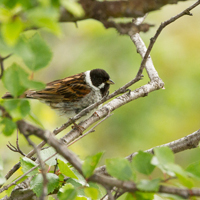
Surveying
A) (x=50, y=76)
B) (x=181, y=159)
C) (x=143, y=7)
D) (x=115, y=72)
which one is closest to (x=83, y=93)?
(x=143, y=7)

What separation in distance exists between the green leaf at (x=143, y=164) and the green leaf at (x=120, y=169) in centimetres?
6

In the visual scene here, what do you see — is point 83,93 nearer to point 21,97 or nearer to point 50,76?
point 21,97

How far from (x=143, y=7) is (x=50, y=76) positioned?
750 cm

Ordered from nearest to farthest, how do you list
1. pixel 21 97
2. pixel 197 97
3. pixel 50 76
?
pixel 21 97
pixel 197 97
pixel 50 76

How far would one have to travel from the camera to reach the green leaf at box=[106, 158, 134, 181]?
3.73ft

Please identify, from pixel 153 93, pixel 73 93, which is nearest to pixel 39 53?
pixel 73 93

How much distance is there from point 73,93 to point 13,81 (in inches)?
116

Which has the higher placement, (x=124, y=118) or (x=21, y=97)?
(x=21, y=97)

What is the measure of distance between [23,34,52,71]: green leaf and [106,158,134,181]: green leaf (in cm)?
40

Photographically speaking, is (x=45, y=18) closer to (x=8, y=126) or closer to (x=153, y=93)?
(x=8, y=126)

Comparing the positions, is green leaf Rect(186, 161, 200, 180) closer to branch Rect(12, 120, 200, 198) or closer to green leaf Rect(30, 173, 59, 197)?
branch Rect(12, 120, 200, 198)

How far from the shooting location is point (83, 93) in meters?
4.04

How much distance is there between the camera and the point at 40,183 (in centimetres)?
172

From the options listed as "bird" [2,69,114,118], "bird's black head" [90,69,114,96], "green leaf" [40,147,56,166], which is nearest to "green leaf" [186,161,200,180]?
"green leaf" [40,147,56,166]
